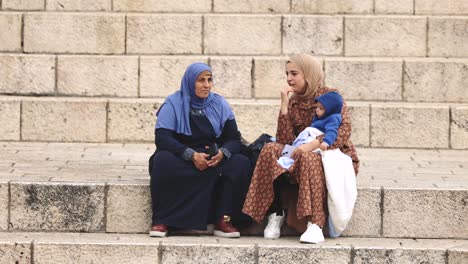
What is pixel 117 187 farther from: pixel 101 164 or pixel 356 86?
pixel 356 86

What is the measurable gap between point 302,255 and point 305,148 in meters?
0.77

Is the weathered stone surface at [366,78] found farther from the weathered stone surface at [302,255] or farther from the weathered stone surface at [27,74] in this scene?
the weathered stone surface at [302,255]

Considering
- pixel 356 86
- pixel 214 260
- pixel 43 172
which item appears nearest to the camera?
pixel 214 260

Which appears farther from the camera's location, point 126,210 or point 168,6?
point 168,6

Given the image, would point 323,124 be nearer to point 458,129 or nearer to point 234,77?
point 458,129

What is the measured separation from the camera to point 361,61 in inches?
440

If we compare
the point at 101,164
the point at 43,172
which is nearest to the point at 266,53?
the point at 101,164

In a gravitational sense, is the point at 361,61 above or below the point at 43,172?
above

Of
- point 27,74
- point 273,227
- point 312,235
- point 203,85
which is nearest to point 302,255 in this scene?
point 312,235

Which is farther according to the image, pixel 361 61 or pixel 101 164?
pixel 361 61

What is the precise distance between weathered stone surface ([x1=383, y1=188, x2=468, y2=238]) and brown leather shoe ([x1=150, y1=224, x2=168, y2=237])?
1.61 metres

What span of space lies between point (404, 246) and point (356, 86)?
359cm

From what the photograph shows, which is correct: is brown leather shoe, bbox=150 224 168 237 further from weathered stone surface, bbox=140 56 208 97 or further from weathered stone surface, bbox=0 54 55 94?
weathered stone surface, bbox=0 54 55 94

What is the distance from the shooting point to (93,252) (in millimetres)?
7680
